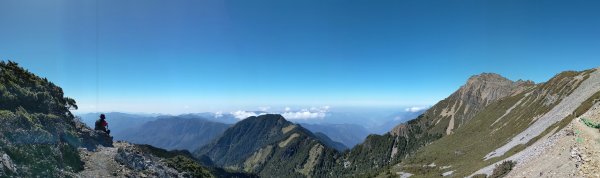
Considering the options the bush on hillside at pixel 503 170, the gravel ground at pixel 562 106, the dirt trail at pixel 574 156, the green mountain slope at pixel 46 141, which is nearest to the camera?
the green mountain slope at pixel 46 141

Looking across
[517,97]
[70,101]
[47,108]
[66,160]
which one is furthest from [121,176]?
[517,97]

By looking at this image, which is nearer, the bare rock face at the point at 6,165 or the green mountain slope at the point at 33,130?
the bare rock face at the point at 6,165

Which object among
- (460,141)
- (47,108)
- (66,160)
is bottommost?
(460,141)

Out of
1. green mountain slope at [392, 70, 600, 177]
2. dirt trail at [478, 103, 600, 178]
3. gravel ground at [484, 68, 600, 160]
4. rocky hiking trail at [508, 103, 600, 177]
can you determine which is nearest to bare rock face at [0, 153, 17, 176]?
dirt trail at [478, 103, 600, 178]

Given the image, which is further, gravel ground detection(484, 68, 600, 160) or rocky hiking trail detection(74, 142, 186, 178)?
gravel ground detection(484, 68, 600, 160)

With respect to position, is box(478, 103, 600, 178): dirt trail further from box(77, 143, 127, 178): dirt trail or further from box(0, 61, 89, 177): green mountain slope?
box(0, 61, 89, 177): green mountain slope

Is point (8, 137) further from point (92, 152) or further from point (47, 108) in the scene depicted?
point (47, 108)

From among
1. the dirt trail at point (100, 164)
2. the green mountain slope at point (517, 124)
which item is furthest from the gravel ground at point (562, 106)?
the dirt trail at point (100, 164)

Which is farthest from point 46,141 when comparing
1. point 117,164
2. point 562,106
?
point 562,106

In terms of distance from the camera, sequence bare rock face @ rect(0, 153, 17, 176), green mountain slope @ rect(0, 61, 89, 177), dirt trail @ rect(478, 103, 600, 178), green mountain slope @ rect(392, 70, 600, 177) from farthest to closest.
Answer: green mountain slope @ rect(392, 70, 600, 177), dirt trail @ rect(478, 103, 600, 178), green mountain slope @ rect(0, 61, 89, 177), bare rock face @ rect(0, 153, 17, 176)

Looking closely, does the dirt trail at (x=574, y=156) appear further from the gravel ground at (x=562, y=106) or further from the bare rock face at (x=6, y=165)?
the gravel ground at (x=562, y=106)

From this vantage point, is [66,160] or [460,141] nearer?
[66,160]
